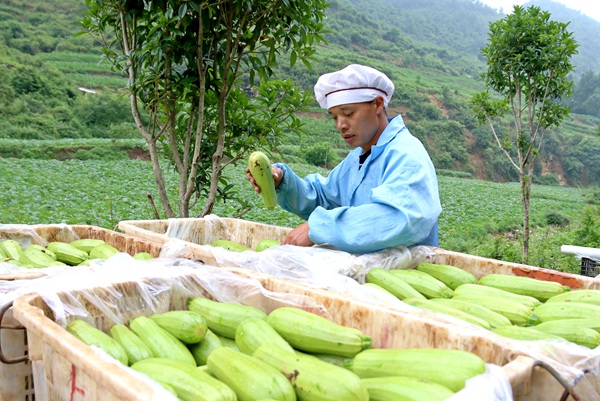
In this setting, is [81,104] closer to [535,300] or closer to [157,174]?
[157,174]

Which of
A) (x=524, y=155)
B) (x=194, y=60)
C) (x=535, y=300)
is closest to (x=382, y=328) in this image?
(x=535, y=300)

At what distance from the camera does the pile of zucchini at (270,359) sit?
1.27m

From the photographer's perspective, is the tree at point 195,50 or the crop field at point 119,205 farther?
the crop field at point 119,205

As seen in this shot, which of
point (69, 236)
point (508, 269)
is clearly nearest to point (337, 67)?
point (69, 236)

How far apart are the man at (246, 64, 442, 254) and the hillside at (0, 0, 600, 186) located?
2267 millimetres

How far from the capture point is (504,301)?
2.06m

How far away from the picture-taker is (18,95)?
28203 mm

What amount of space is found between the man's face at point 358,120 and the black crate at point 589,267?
2235mm

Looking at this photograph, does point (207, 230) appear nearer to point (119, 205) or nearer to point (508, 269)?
point (508, 269)

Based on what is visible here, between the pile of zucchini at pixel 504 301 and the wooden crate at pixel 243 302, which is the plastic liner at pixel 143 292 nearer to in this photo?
the wooden crate at pixel 243 302

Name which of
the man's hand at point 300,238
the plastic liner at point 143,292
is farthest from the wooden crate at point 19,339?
the man's hand at point 300,238

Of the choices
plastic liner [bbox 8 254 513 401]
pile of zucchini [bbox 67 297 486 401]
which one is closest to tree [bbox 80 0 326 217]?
plastic liner [bbox 8 254 513 401]

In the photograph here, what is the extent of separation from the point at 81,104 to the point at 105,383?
31.7 meters

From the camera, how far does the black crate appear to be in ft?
13.4
